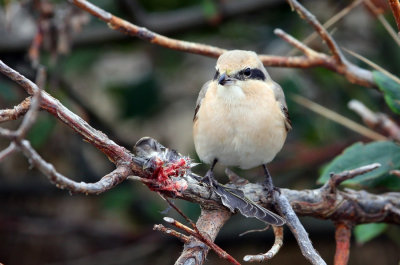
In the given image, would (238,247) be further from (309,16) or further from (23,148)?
(23,148)

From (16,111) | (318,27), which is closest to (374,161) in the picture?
(318,27)

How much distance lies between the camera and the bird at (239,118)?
306 cm

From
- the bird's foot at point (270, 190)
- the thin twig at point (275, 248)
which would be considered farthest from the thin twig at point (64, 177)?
the bird's foot at point (270, 190)

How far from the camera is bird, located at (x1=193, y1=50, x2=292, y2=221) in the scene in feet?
10.0

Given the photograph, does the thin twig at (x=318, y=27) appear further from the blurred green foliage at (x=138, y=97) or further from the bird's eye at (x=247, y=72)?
the blurred green foliage at (x=138, y=97)

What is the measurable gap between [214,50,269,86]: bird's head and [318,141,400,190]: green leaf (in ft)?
2.12

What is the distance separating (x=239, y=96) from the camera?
3119 mm

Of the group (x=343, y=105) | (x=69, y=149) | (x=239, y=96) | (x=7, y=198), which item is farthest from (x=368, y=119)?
(x=7, y=198)

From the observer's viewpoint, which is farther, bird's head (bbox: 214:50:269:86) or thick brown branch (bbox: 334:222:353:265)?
bird's head (bbox: 214:50:269:86)

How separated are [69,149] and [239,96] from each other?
7.68 ft

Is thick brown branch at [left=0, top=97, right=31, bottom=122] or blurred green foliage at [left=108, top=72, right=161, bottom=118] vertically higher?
blurred green foliage at [left=108, top=72, right=161, bottom=118]

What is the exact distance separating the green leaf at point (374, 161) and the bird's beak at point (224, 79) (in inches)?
25.9

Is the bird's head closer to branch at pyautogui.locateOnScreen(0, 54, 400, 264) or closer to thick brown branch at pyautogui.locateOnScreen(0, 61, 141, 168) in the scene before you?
branch at pyautogui.locateOnScreen(0, 54, 400, 264)

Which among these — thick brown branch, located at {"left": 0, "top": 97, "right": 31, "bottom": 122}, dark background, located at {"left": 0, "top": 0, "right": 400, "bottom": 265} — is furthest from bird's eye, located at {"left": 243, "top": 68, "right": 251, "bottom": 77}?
thick brown branch, located at {"left": 0, "top": 97, "right": 31, "bottom": 122}
